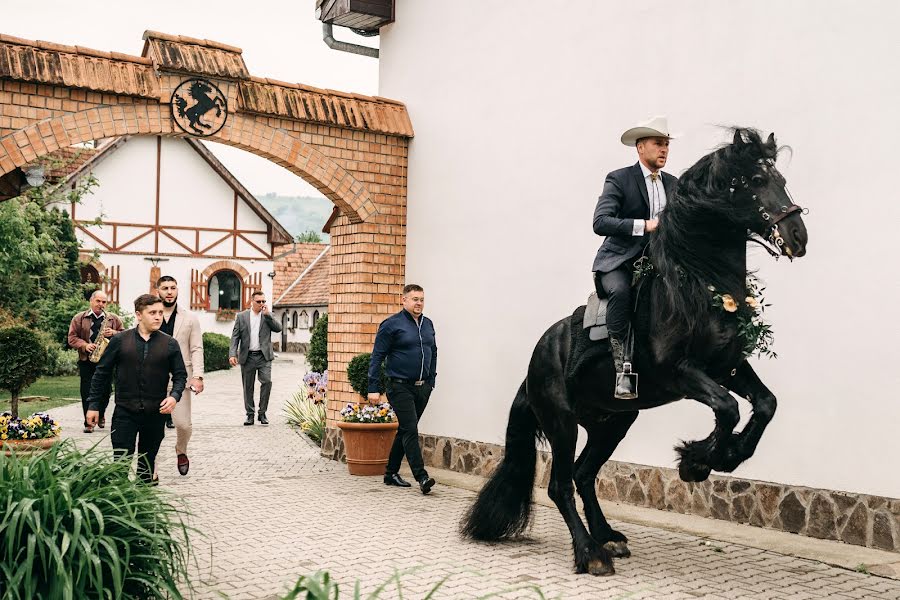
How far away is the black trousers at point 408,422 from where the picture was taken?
8.84m

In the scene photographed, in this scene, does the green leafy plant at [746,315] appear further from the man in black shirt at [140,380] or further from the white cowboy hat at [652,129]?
the man in black shirt at [140,380]

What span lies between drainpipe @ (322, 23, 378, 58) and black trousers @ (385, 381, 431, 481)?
5.83 meters

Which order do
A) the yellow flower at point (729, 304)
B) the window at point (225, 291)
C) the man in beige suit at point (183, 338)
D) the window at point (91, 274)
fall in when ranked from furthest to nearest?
the window at point (225, 291) → the window at point (91, 274) → the man in beige suit at point (183, 338) → the yellow flower at point (729, 304)

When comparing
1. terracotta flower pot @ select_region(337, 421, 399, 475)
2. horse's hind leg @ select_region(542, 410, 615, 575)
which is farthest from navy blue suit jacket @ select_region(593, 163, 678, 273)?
terracotta flower pot @ select_region(337, 421, 399, 475)

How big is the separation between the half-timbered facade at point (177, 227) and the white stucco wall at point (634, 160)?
2550cm

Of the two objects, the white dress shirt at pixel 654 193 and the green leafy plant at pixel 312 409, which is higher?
the white dress shirt at pixel 654 193

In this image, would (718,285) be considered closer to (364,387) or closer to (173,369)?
(173,369)

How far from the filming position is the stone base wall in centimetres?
620

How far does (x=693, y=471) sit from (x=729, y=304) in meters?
0.97

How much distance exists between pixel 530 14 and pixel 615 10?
1.37 meters

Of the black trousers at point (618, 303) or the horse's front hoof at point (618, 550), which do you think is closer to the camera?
the black trousers at point (618, 303)

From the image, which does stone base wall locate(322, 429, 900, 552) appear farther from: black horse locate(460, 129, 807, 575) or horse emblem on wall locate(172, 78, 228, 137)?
horse emblem on wall locate(172, 78, 228, 137)

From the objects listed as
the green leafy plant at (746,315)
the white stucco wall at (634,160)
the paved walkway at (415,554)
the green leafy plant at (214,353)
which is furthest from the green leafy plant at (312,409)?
the green leafy plant at (214,353)

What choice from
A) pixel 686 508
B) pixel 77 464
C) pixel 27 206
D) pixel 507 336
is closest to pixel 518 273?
pixel 507 336
